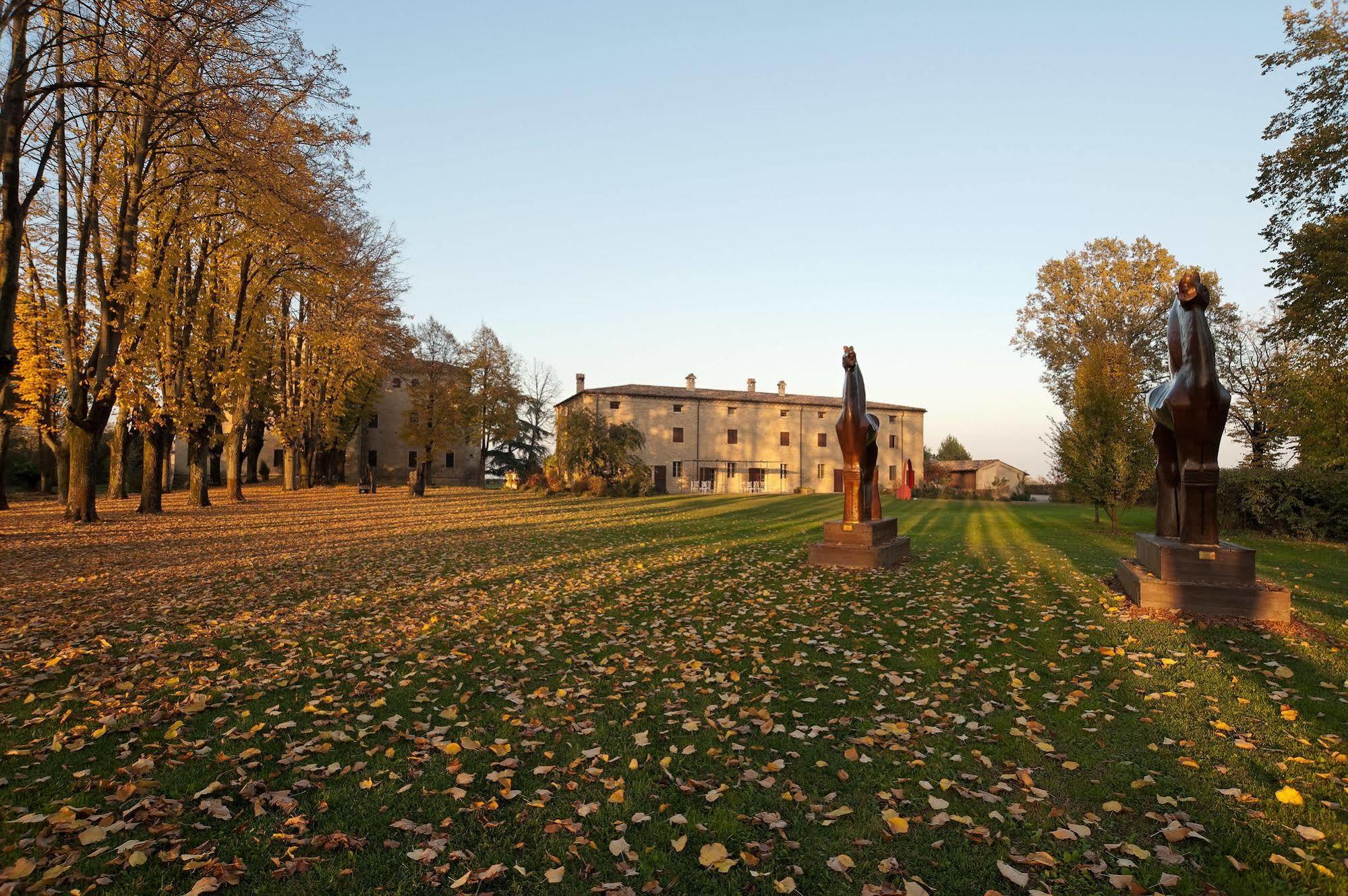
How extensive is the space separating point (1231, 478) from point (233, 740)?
→ 23.5m

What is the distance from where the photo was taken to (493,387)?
4759cm

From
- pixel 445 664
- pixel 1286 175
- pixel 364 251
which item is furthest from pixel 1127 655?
pixel 364 251

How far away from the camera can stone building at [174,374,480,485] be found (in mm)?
56000

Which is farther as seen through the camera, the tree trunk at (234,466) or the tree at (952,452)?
the tree at (952,452)

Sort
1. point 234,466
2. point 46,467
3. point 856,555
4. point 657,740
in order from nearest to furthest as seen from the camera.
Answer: point 657,740, point 856,555, point 234,466, point 46,467

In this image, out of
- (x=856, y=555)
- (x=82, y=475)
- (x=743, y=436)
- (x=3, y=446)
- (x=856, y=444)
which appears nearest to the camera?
(x=856, y=555)

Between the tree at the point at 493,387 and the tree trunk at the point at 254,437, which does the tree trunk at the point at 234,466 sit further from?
the tree at the point at 493,387

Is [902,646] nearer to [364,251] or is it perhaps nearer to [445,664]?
[445,664]

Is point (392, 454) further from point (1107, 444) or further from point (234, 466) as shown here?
point (1107, 444)

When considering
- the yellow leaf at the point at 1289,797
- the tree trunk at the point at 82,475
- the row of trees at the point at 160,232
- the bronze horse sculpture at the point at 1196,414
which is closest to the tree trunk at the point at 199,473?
the row of trees at the point at 160,232

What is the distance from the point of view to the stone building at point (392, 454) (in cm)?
5600

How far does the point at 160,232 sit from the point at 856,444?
1882 cm

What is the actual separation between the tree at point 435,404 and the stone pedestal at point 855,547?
3501 centimetres

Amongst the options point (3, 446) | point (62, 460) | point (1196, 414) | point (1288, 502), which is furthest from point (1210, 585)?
point (62, 460)
